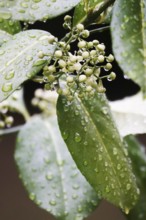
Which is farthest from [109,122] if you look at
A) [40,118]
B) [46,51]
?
[40,118]

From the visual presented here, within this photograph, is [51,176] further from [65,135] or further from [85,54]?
[85,54]

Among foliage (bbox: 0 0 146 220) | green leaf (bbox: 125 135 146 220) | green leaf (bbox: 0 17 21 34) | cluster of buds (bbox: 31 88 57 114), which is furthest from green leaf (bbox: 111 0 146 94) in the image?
cluster of buds (bbox: 31 88 57 114)

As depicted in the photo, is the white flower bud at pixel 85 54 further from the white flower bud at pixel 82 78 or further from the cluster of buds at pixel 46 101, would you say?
the cluster of buds at pixel 46 101

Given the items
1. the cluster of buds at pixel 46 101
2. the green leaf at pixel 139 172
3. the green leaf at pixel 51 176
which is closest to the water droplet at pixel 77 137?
the green leaf at pixel 51 176

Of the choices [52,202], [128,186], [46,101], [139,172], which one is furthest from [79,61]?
[46,101]

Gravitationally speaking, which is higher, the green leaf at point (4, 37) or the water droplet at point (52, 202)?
the green leaf at point (4, 37)

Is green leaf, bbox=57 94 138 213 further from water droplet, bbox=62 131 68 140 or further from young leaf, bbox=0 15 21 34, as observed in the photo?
young leaf, bbox=0 15 21 34
